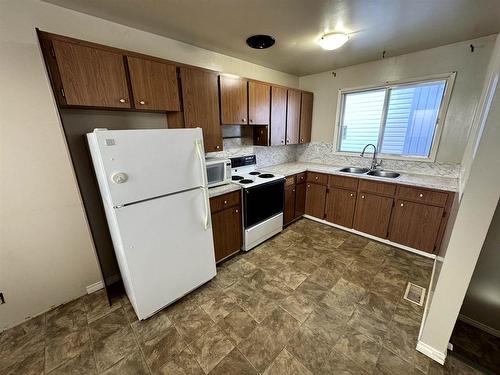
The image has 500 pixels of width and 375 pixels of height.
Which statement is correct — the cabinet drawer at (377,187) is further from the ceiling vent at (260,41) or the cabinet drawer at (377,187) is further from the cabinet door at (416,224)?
the ceiling vent at (260,41)

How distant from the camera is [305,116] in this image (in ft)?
11.9

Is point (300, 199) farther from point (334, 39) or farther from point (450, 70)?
point (450, 70)

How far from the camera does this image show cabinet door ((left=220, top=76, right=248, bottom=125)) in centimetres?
238

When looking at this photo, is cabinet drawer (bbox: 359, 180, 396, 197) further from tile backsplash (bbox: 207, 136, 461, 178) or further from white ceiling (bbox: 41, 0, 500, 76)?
white ceiling (bbox: 41, 0, 500, 76)

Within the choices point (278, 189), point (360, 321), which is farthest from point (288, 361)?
point (278, 189)

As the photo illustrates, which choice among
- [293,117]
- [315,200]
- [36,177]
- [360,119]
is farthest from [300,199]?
[36,177]

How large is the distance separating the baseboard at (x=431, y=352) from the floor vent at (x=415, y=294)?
516 millimetres

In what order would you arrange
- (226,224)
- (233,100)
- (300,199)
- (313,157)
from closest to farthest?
(226,224), (233,100), (300,199), (313,157)

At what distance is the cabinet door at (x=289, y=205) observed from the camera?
3.14 metres

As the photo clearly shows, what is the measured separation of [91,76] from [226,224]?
1799 millimetres

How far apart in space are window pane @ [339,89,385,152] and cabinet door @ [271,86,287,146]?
3.62ft

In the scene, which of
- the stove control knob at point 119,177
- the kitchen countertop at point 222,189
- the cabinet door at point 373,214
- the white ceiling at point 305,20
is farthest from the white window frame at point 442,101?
the stove control knob at point 119,177

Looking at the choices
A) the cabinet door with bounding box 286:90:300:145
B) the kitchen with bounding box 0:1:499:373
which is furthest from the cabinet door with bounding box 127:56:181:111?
the cabinet door with bounding box 286:90:300:145

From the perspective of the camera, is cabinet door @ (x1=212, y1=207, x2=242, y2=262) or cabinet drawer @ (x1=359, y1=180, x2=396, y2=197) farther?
cabinet drawer @ (x1=359, y1=180, x2=396, y2=197)
